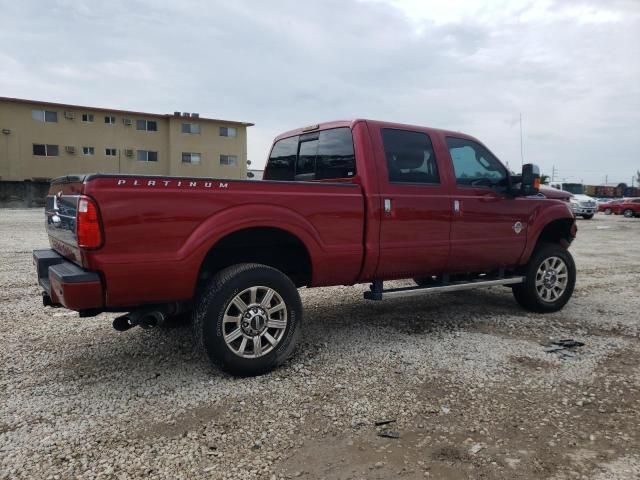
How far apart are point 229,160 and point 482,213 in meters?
35.7

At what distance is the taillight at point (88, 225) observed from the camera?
3.17 metres

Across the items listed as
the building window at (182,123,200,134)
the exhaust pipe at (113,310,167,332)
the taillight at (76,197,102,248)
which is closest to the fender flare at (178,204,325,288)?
the exhaust pipe at (113,310,167,332)

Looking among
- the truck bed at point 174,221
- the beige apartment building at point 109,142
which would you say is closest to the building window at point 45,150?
the beige apartment building at point 109,142

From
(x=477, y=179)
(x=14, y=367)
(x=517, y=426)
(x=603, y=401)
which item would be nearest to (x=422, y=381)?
(x=517, y=426)

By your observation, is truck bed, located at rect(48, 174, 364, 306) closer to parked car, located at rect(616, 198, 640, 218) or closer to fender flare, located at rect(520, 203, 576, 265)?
fender flare, located at rect(520, 203, 576, 265)

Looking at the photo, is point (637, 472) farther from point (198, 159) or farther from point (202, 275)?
point (198, 159)

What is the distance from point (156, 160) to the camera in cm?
3684

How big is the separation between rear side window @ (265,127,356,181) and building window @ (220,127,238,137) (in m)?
34.5

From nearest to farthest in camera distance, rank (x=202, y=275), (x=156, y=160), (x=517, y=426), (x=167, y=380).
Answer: (x=517, y=426) → (x=167, y=380) → (x=202, y=275) → (x=156, y=160)

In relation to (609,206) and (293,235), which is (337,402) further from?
(609,206)

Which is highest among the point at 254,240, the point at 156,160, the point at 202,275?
the point at 156,160

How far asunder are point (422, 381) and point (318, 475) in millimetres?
1421

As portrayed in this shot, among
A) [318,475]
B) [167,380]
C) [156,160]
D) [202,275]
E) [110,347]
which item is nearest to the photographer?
[318,475]

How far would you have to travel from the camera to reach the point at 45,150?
33406 mm
